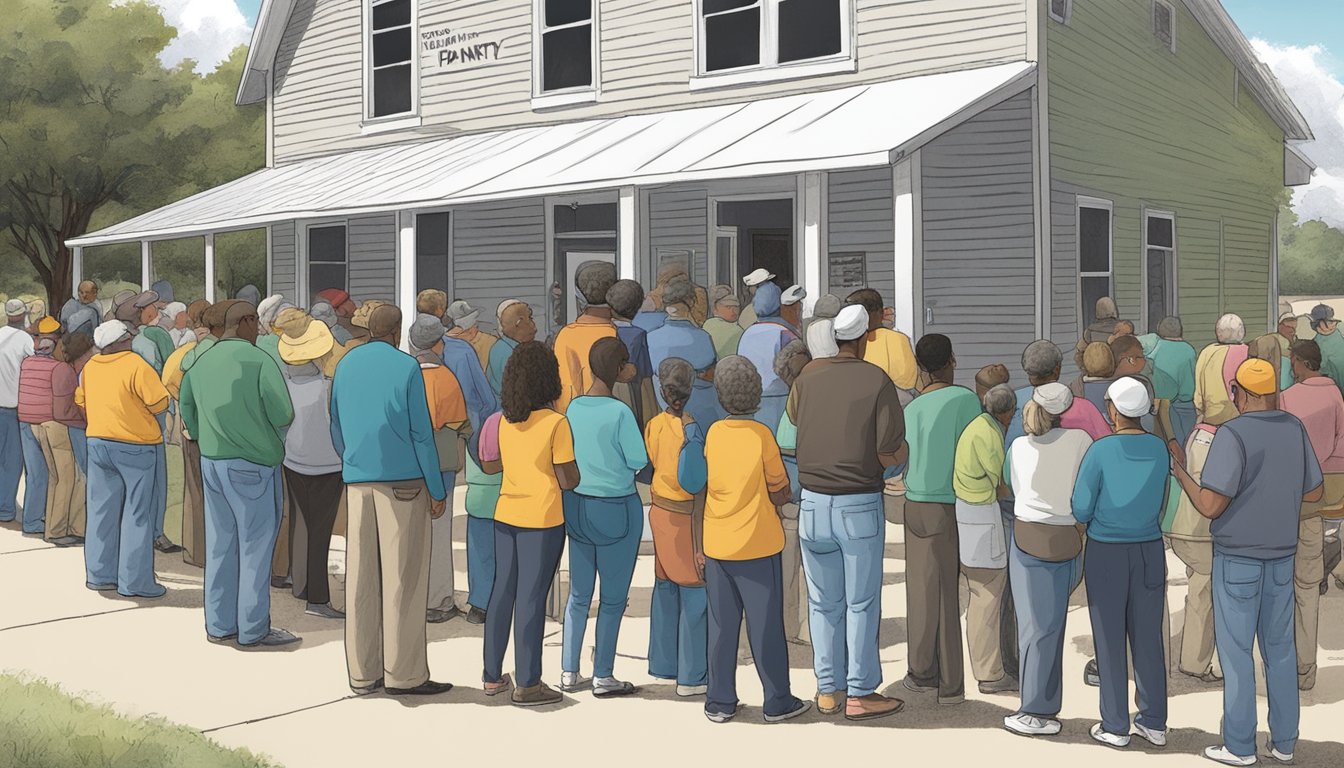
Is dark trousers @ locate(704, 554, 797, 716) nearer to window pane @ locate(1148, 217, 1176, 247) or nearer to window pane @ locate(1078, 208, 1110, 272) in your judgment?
window pane @ locate(1078, 208, 1110, 272)

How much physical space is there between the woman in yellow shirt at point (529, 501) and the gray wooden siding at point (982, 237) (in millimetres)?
7684

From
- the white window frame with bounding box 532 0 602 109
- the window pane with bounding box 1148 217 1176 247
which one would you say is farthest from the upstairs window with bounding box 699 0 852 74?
the window pane with bounding box 1148 217 1176 247

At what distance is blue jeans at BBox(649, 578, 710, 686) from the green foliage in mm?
29416

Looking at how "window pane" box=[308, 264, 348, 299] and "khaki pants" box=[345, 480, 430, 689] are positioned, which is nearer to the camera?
"khaki pants" box=[345, 480, 430, 689]

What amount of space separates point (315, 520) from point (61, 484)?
138 inches

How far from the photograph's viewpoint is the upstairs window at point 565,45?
53.8ft

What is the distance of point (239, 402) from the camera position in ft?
24.2

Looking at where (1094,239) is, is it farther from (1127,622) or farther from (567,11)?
(1127,622)

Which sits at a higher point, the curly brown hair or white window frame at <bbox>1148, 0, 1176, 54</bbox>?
white window frame at <bbox>1148, 0, 1176, 54</bbox>

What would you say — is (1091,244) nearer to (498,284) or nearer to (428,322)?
(498,284)

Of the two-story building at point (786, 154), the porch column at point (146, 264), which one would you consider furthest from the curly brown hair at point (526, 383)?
the porch column at point (146, 264)

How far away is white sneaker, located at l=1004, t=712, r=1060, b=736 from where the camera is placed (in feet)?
19.3

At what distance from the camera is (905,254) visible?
36.9ft

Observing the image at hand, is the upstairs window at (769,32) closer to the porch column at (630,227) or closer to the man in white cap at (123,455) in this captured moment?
the porch column at (630,227)
